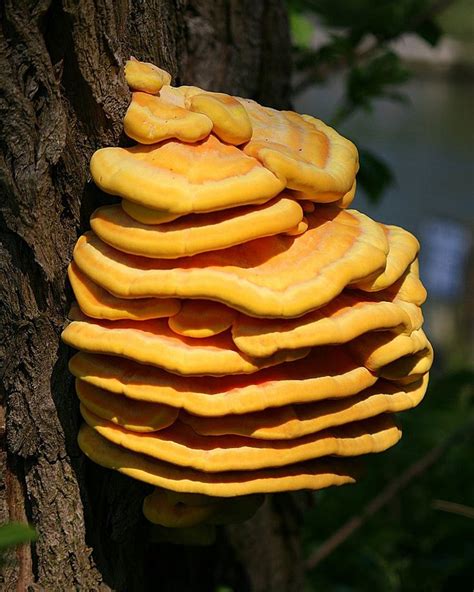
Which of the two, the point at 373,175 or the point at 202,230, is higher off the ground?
the point at 202,230

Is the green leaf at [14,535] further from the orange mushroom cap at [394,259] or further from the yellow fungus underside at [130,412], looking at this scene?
the orange mushroom cap at [394,259]

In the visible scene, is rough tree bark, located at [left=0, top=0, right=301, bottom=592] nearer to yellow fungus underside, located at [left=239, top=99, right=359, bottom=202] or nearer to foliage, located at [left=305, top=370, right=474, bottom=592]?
yellow fungus underside, located at [left=239, top=99, right=359, bottom=202]

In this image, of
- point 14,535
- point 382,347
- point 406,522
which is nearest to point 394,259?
point 382,347

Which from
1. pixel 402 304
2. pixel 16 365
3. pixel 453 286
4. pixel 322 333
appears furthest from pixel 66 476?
pixel 453 286

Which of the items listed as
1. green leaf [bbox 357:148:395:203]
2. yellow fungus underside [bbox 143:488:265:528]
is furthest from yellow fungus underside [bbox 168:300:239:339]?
green leaf [bbox 357:148:395:203]

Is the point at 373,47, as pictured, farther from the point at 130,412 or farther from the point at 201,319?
the point at 130,412
